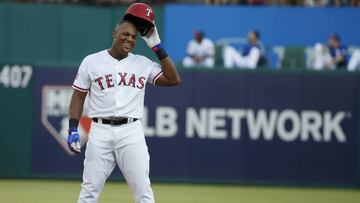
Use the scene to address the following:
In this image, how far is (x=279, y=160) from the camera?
1452cm

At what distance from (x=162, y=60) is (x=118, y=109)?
629 mm

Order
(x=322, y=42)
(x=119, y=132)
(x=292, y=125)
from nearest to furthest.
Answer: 1. (x=119, y=132)
2. (x=292, y=125)
3. (x=322, y=42)

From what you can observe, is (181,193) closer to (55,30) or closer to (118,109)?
(118,109)

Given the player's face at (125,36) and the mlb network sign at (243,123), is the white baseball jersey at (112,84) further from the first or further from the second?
the mlb network sign at (243,123)

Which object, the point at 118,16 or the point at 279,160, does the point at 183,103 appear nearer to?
the point at 279,160

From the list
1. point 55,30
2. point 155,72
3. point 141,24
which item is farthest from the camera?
point 55,30

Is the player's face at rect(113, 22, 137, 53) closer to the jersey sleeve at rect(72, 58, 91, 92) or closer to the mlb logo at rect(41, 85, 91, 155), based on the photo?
the jersey sleeve at rect(72, 58, 91, 92)

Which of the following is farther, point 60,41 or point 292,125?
point 60,41

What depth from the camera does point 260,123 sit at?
14.5 m

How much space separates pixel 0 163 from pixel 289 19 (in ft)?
29.5

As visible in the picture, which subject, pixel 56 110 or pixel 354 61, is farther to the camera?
pixel 354 61

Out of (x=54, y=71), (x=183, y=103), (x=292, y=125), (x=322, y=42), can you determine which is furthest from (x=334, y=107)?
(x=322, y=42)

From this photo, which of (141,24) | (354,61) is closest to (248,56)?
(354,61)

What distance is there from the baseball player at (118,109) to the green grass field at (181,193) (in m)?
3.79
